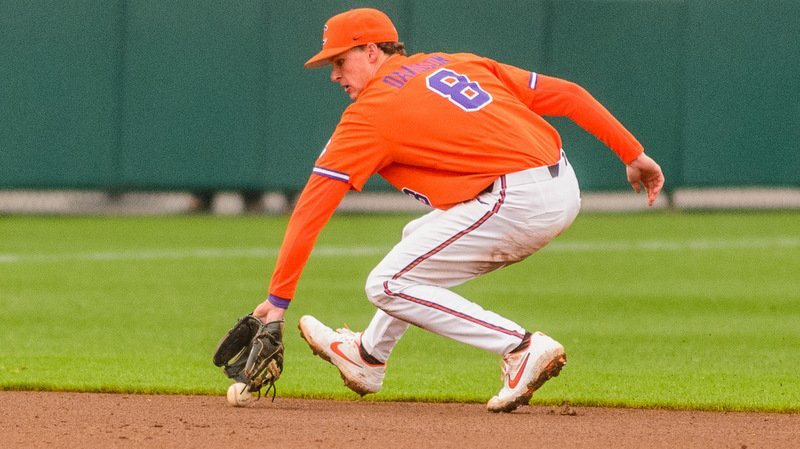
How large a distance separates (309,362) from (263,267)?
15.2ft

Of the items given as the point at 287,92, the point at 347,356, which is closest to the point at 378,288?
the point at 347,356

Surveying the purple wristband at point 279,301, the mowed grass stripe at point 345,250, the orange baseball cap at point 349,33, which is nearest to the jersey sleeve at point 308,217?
the purple wristband at point 279,301

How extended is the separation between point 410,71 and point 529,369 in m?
1.29

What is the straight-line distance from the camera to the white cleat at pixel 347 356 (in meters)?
6.05

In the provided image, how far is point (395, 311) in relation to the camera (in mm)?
5734

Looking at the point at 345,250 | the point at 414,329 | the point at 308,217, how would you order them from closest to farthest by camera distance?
the point at 308,217
the point at 414,329
the point at 345,250

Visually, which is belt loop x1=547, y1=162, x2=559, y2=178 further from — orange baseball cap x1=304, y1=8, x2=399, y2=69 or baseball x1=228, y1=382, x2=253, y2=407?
baseball x1=228, y1=382, x2=253, y2=407

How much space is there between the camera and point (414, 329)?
8555 mm

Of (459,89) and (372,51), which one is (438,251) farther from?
(372,51)

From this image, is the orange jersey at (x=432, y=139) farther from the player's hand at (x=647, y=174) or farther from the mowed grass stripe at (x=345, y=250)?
the mowed grass stripe at (x=345, y=250)

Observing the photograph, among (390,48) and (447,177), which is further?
A: (390,48)

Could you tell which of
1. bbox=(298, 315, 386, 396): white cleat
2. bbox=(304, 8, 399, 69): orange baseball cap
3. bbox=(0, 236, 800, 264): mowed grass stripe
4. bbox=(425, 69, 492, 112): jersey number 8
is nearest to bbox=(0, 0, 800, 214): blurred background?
bbox=(0, 236, 800, 264): mowed grass stripe

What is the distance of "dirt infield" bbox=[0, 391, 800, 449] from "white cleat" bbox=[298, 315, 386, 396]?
0.30 feet

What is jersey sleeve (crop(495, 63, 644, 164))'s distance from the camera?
5895 millimetres
